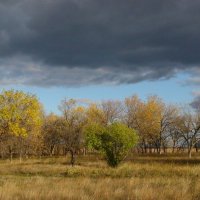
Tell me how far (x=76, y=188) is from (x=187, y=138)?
249ft

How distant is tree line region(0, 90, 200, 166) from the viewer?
41.2 meters

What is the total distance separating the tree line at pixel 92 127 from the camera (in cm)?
4116

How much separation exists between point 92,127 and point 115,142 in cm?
471

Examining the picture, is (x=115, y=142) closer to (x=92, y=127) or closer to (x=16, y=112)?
(x=92, y=127)

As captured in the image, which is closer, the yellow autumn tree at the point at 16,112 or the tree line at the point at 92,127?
the tree line at the point at 92,127

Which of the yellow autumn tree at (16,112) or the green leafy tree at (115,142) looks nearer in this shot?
the green leafy tree at (115,142)

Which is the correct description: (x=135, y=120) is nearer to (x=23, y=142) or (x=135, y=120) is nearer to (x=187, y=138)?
(x=187, y=138)

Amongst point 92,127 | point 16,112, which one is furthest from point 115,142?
point 16,112

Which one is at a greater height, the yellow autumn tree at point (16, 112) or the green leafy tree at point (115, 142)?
the yellow autumn tree at point (16, 112)

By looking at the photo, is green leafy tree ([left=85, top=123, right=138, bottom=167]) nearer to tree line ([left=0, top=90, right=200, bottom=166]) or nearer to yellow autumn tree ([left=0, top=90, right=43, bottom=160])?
tree line ([left=0, top=90, right=200, bottom=166])

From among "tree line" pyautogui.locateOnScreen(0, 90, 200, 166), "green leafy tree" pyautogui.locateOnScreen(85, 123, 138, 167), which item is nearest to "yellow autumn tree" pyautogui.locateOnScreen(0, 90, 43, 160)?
"tree line" pyautogui.locateOnScreen(0, 90, 200, 166)

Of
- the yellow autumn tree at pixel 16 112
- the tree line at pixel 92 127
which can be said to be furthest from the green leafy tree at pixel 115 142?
the yellow autumn tree at pixel 16 112

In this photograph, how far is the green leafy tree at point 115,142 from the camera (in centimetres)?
4006

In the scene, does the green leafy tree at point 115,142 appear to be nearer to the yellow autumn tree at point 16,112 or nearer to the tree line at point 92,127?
the tree line at point 92,127
